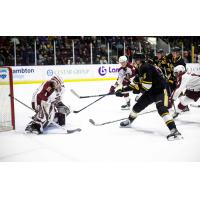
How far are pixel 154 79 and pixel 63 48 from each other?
259 cm

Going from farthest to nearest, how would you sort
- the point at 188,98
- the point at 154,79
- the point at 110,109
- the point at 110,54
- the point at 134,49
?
the point at 110,54, the point at 134,49, the point at 110,109, the point at 188,98, the point at 154,79

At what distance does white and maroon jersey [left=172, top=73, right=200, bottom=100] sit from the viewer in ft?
10.3

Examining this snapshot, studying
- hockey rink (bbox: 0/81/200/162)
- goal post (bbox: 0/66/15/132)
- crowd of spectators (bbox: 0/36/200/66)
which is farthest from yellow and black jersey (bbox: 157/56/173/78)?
goal post (bbox: 0/66/15/132)

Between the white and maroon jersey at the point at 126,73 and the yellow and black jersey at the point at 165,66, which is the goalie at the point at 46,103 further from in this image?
the yellow and black jersey at the point at 165,66

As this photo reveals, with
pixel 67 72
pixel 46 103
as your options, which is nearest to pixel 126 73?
pixel 46 103

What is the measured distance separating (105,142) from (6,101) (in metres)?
1.02

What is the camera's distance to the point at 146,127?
307cm

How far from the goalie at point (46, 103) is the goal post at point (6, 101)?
23cm

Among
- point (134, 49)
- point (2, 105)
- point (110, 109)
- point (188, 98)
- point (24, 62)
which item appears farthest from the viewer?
point (24, 62)

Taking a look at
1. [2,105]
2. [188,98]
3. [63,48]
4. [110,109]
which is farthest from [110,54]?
[2,105]

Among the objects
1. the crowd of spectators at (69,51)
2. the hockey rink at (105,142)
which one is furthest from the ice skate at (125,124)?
the crowd of spectators at (69,51)

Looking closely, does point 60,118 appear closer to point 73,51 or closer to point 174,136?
point 174,136

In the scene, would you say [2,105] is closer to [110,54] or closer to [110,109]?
[110,109]

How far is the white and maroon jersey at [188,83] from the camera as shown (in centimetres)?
314
